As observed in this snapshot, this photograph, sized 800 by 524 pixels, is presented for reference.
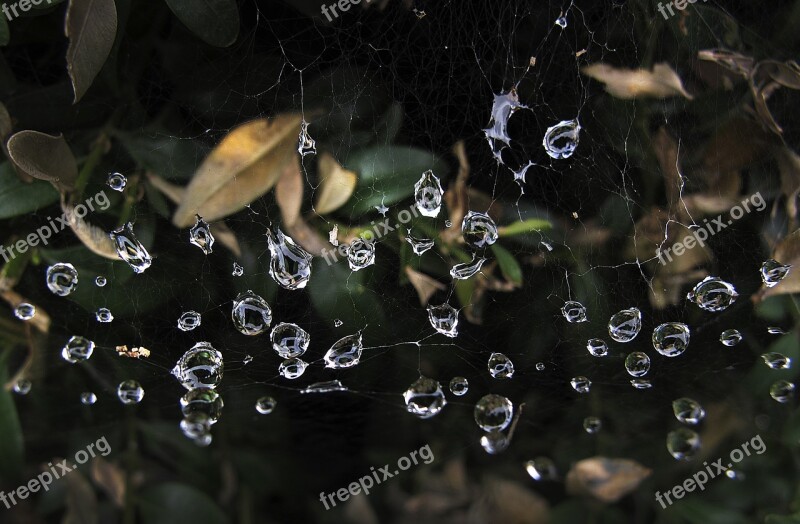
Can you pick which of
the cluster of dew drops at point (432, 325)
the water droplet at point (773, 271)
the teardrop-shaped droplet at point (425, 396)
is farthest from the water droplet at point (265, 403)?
the water droplet at point (773, 271)

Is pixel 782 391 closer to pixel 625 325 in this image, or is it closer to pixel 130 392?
pixel 625 325

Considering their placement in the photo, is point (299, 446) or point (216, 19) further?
point (299, 446)

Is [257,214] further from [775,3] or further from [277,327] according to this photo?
[775,3]

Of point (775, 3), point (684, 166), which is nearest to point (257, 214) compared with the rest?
point (684, 166)

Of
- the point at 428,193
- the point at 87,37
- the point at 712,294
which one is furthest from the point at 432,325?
the point at 87,37

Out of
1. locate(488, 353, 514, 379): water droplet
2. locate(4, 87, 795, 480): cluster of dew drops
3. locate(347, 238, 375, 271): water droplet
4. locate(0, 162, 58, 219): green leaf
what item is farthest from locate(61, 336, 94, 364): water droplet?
locate(488, 353, 514, 379): water droplet

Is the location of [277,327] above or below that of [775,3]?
below
